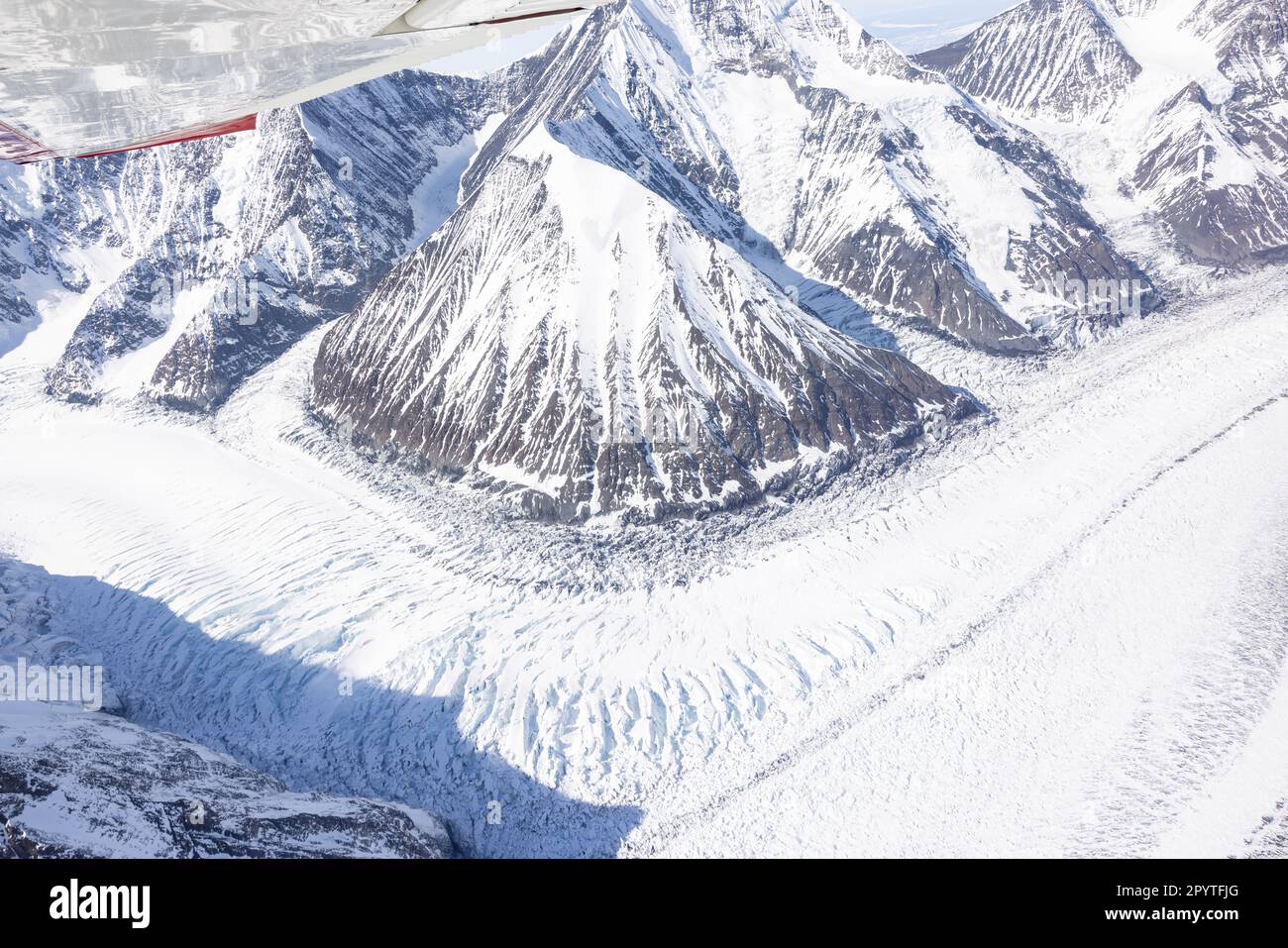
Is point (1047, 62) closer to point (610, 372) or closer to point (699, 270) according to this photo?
point (699, 270)

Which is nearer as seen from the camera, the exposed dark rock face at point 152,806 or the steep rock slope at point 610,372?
the exposed dark rock face at point 152,806

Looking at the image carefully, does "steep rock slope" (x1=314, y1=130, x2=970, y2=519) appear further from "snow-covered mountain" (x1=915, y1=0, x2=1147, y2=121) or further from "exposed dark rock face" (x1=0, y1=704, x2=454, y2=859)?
"snow-covered mountain" (x1=915, y1=0, x2=1147, y2=121)

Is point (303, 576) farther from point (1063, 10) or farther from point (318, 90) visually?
point (1063, 10)

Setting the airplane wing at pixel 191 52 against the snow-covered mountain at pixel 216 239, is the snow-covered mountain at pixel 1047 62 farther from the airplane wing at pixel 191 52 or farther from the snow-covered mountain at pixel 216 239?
the airplane wing at pixel 191 52

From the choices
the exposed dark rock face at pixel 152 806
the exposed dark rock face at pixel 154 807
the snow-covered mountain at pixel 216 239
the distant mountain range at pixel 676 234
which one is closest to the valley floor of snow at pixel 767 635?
the exposed dark rock face at pixel 152 806

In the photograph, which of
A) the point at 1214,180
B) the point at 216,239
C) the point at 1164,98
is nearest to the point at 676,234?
the point at 216,239

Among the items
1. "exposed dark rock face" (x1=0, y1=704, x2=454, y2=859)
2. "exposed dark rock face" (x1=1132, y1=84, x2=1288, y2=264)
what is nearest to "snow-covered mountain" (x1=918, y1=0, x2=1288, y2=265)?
"exposed dark rock face" (x1=1132, y1=84, x2=1288, y2=264)

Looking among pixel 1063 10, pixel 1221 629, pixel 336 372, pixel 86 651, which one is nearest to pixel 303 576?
pixel 86 651
